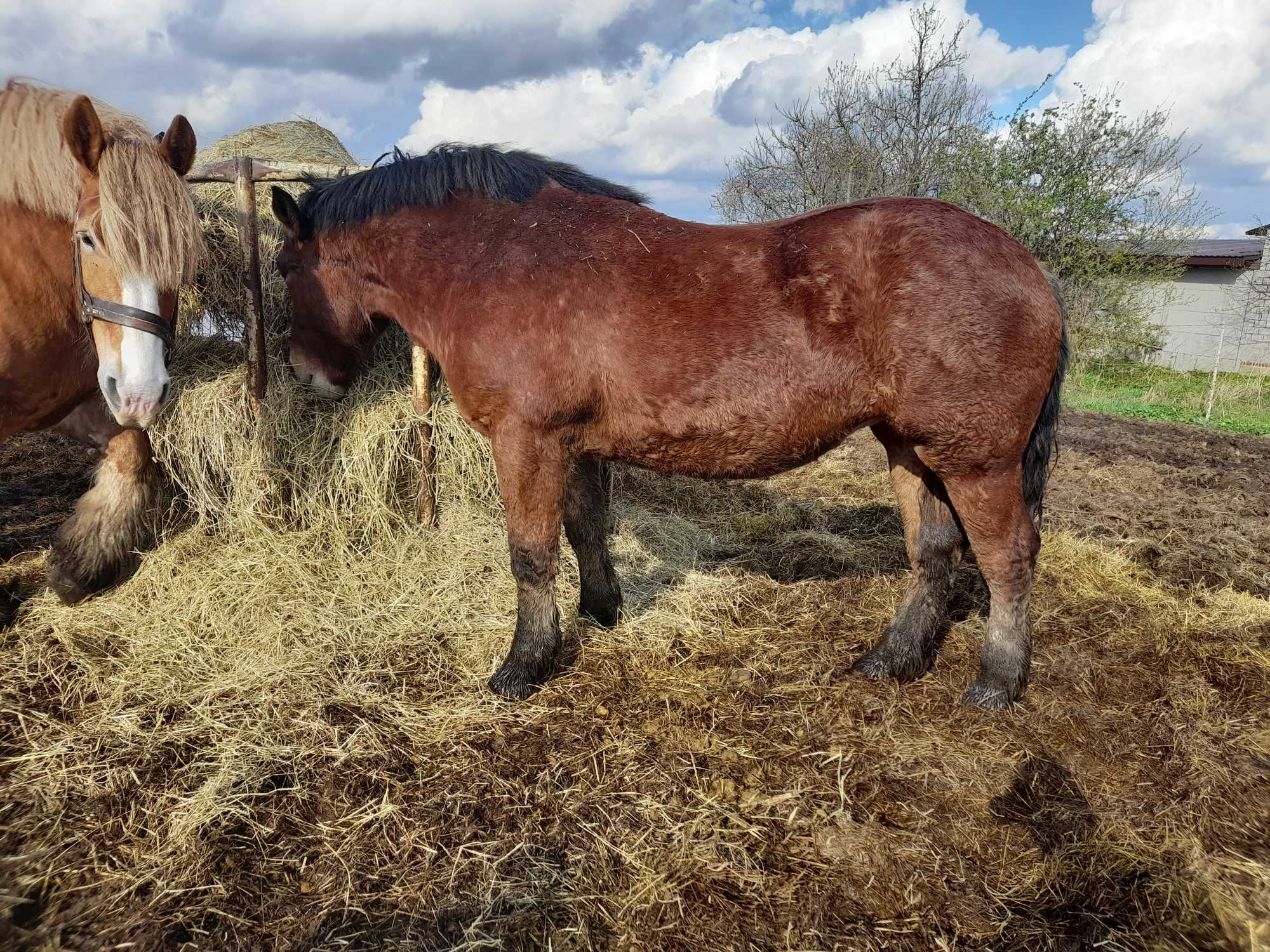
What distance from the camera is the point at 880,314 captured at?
2727mm

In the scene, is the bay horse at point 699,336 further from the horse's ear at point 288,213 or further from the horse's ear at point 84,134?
the horse's ear at point 84,134

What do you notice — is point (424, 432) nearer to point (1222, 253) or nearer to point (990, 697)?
point (990, 697)

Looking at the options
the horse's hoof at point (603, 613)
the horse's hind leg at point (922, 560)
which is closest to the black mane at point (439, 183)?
the horse's hind leg at point (922, 560)

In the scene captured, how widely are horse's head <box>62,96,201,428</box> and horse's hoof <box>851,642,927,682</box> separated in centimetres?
343

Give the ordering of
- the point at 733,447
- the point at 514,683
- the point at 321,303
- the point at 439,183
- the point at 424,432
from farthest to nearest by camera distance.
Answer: the point at 424,432, the point at 321,303, the point at 439,183, the point at 514,683, the point at 733,447

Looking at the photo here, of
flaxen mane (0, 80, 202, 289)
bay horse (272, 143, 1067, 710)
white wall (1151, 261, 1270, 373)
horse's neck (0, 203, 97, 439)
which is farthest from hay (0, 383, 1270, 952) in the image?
white wall (1151, 261, 1270, 373)

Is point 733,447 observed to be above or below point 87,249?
below

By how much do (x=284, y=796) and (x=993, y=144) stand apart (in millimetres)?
19213

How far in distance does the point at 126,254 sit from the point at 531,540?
2047 mm

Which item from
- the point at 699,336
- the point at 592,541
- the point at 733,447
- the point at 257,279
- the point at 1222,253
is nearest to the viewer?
the point at 699,336

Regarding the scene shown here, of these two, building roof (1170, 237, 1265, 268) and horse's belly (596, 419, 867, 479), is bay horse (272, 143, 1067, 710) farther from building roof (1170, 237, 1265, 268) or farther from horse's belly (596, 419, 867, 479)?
building roof (1170, 237, 1265, 268)

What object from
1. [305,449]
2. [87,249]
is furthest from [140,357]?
[305,449]

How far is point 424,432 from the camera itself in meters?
4.54

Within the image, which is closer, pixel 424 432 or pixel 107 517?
pixel 107 517
